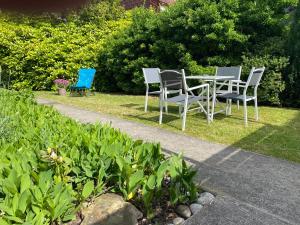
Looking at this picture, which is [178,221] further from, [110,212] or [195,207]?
[110,212]

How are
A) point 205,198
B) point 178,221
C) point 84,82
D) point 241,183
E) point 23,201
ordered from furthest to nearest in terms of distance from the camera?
1. point 84,82
2. point 241,183
3. point 205,198
4. point 178,221
5. point 23,201

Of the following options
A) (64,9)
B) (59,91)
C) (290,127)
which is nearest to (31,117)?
(64,9)

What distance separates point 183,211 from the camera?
2.55m

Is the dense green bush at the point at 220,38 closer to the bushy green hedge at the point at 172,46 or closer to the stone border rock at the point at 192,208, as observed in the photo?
the bushy green hedge at the point at 172,46

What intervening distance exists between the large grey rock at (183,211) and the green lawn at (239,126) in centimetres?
188

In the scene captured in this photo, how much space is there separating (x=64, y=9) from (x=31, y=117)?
12.6ft

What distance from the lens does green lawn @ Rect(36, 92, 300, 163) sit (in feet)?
14.4

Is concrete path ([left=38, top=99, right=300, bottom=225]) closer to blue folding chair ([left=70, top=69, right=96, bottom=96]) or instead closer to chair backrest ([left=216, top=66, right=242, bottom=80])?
chair backrest ([left=216, top=66, right=242, bottom=80])

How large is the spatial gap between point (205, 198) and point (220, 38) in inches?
248

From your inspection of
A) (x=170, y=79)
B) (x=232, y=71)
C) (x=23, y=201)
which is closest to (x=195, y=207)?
(x=23, y=201)

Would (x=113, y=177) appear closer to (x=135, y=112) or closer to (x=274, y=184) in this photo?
(x=274, y=184)

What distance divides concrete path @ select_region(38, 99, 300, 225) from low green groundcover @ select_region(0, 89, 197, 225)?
13.1 inches

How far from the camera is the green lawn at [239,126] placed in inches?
173

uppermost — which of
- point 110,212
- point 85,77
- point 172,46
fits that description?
point 172,46
